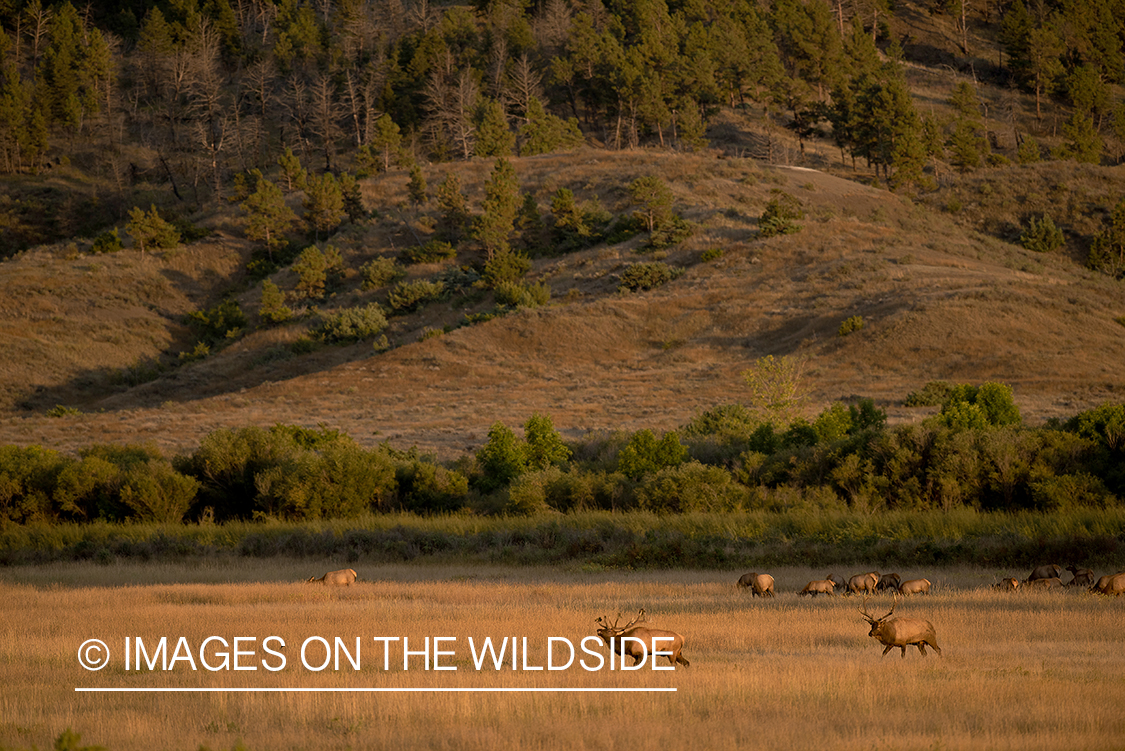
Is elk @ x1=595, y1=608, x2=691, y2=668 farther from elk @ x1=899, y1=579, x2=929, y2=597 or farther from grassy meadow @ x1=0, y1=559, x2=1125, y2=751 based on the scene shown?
elk @ x1=899, y1=579, x2=929, y2=597

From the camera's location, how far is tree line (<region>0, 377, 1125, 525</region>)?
2411 cm

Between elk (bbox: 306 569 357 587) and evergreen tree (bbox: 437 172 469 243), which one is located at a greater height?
evergreen tree (bbox: 437 172 469 243)

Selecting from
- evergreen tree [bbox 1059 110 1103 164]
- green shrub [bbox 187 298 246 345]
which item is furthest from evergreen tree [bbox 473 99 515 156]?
evergreen tree [bbox 1059 110 1103 164]

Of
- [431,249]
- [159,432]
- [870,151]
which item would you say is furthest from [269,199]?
[870,151]

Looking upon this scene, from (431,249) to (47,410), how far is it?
92.9ft

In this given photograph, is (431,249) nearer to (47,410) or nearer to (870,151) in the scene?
(47,410)

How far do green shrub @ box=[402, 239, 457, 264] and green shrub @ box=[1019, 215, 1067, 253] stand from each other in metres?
44.3

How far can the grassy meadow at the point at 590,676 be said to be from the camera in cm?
758

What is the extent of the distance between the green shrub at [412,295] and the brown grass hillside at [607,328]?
161cm

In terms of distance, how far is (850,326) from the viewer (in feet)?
164

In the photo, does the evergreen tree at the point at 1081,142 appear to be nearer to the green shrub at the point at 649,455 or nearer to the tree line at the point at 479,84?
the tree line at the point at 479,84

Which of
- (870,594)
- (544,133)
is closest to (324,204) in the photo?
(544,133)
